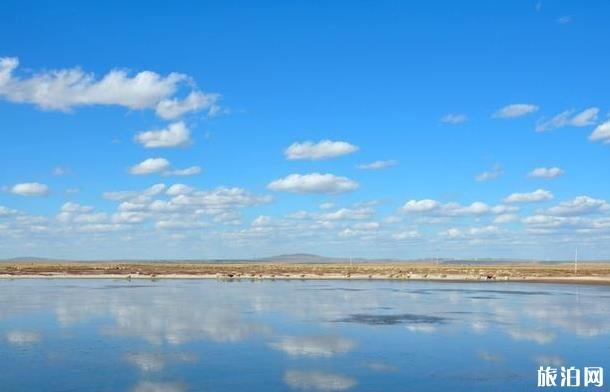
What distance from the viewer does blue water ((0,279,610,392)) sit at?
19.0 m

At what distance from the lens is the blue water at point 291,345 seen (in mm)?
18969

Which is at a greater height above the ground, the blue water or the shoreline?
the shoreline

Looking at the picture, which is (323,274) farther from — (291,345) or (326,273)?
(291,345)

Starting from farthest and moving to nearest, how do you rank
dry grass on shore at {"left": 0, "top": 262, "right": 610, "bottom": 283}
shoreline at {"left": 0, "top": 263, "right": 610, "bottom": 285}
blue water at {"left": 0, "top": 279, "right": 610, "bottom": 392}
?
1. dry grass on shore at {"left": 0, "top": 262, "right": 610, "bottom": 283}
2. shoreline at {"left": 0, "top": 263, "right": 610, "bottom": 285}
3. blue water at {"left": 0, "top": 279, "right": 610, "bottom": 392}

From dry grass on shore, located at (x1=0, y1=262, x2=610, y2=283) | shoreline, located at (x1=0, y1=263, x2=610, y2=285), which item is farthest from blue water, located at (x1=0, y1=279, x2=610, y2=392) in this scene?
dry grass on shore, located at (x1=0, y1=262, x2=610, y2=283)

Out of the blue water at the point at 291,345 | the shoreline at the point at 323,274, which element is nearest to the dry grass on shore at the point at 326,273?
the shoreline at the point at 323,274

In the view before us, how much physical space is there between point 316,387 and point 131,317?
751 inches

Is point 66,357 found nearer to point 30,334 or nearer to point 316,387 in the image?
point 30,334

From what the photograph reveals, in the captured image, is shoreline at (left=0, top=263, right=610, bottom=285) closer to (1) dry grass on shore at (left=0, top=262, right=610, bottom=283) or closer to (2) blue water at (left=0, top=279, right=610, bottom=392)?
(1) dry grass on shore at (left=0, top=262, right=610, bottom=283)

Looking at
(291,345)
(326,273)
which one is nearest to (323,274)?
(326,273)

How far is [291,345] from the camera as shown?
25.4 meters

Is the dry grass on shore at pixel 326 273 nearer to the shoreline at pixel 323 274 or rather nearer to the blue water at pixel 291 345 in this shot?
the shoreline at pixel 323 274

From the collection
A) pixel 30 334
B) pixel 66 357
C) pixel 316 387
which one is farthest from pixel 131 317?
pixel 316 387

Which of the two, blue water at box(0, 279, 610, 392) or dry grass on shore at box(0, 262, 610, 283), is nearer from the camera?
blue water at box(0, 279, 610, 392)
